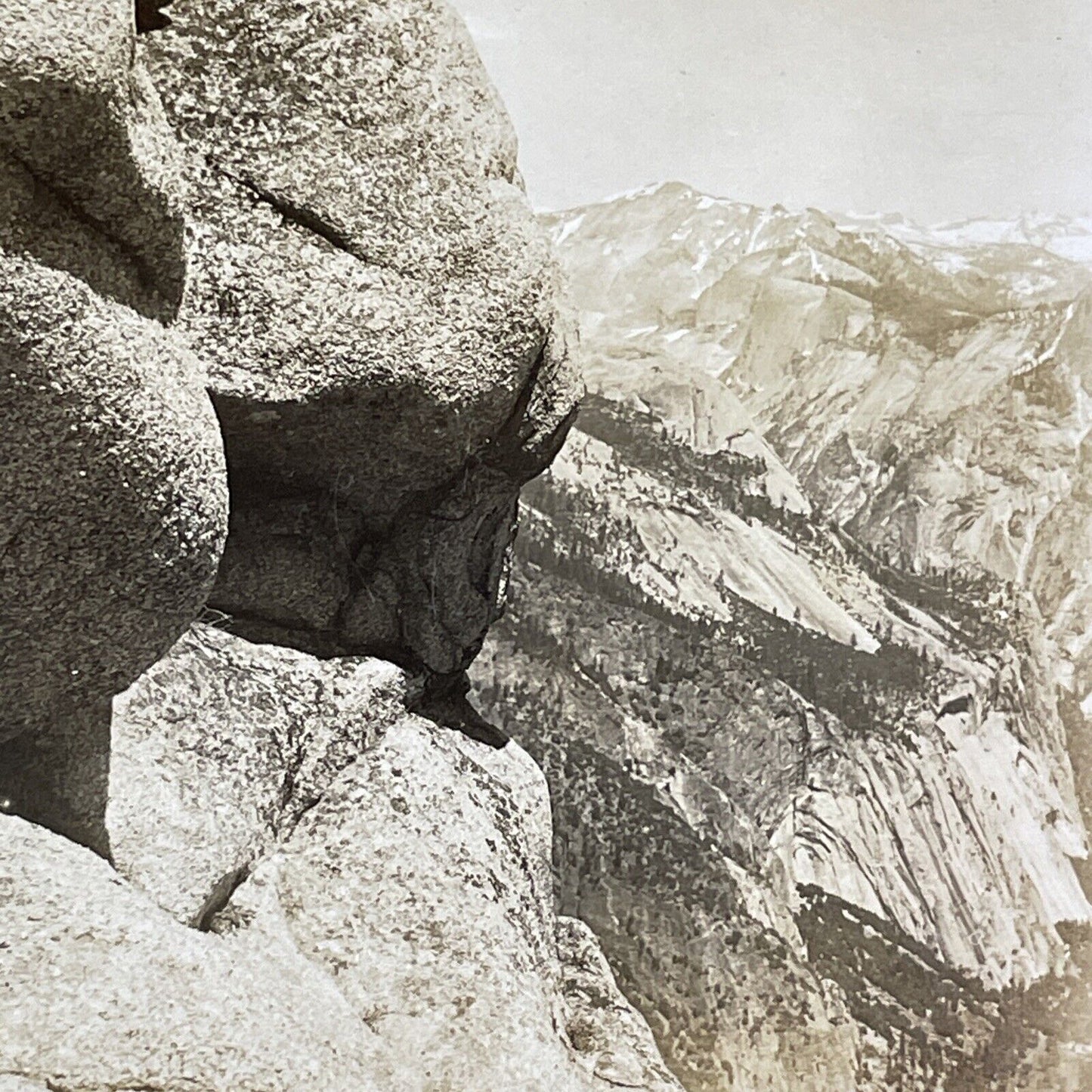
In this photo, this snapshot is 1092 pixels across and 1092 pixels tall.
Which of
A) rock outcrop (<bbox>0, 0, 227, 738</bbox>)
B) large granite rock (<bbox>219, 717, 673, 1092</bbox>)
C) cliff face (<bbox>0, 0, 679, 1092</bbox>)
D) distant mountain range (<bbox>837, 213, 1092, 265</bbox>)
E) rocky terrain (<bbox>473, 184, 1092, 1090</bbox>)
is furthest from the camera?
distant mountain range (<bbox>837, 213, 1092, 265</bbox>)

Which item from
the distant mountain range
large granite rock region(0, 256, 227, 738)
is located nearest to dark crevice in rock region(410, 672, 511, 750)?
large granite rock region(0, 256, 227, 738)

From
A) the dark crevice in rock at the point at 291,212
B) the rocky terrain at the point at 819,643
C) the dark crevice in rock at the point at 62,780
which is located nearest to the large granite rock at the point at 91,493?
the dark crevice in rock at the point at 62,780

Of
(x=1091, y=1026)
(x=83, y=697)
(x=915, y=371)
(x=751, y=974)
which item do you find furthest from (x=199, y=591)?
(x=915, y=371)

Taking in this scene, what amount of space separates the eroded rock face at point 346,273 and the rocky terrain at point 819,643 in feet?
18.2

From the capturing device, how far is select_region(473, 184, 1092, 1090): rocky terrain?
34.7ft

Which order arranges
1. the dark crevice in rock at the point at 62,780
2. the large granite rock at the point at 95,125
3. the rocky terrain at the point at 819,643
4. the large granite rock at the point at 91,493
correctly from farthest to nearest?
1. the rocky terrain at the point at 819,643
2. the dark crevice in rock at the point at 62,780
3. the large granite rock at the point at 91,493
4. the large granite rock at the point at 95,125

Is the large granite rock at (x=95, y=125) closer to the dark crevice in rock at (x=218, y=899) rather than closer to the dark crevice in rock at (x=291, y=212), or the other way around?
the dark crevice in rock at (x=291, y=212)

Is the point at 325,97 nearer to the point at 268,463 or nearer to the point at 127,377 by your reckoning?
the point at 268,463

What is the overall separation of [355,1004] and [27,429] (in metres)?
2.60

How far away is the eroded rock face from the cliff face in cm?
1

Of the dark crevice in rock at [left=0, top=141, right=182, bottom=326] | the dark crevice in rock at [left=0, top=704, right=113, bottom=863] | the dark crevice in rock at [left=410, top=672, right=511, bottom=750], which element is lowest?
the dark crevice in rock at [left=0, top=704, right=113, bottom=863]

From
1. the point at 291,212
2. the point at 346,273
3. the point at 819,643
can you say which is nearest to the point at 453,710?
the point at 346,273

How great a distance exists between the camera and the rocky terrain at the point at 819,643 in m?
10.6

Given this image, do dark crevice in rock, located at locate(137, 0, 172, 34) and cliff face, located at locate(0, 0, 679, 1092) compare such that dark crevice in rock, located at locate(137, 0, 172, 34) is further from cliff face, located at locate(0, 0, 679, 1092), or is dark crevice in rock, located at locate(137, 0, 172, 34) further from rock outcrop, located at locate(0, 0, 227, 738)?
rock outcrop, located at locate(0, 0, 227, 738)
